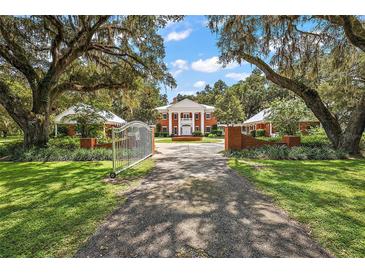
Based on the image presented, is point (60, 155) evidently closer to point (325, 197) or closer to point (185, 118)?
point (325, 197)

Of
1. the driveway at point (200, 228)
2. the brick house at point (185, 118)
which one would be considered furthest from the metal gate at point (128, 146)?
the brick house at point (185, 118)

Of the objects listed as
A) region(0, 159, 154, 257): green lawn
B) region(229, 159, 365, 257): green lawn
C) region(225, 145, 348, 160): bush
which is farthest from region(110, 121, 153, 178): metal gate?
region(225, 145, 348, 160): bush

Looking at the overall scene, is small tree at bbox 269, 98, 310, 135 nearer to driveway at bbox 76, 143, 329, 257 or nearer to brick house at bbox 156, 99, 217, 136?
driveway at bbox 76, 143, 329, 257

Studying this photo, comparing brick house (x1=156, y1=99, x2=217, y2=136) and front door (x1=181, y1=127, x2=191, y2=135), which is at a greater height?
brick house (x1=156, y1=99, x2=217, y2=136)

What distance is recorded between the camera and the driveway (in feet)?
9.03

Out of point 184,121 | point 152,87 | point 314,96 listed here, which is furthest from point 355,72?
point 184,121

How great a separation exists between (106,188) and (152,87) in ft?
33.5

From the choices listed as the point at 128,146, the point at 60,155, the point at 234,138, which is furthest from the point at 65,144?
the point at 234,138

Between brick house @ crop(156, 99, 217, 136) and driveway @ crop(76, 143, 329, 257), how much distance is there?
38485mm

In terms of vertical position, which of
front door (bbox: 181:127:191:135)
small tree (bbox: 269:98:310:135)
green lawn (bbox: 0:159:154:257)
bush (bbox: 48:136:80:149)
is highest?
small tree (bbox: 269:98:310:135)

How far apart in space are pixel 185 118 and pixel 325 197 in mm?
39556

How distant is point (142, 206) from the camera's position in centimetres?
435

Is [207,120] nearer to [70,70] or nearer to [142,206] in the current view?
[70,70]

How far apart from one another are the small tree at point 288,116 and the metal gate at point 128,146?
28.5 ft
